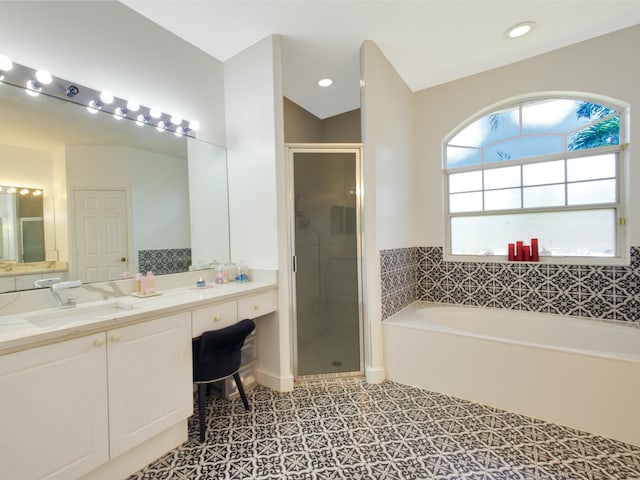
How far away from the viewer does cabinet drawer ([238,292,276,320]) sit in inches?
78.7

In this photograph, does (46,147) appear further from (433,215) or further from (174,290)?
(433,215)

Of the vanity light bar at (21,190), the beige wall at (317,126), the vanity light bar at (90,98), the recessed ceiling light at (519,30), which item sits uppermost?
the recessed ceiling light at (519,30)

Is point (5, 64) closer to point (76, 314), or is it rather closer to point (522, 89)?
point (76, 314)

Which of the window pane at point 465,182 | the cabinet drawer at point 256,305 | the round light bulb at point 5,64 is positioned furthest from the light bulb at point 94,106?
the window pane at point 465,182

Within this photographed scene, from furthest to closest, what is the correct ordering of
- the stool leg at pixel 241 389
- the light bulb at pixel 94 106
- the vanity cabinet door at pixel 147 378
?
1. the stool leg at pixel 241 389
2. the light bulb at pixel 94 106
3. the vanity cabinet door at pixel 147 378

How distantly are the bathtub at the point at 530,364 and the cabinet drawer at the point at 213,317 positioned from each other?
1.35m

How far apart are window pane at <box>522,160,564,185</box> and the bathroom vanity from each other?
3045mm

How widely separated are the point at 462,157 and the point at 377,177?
4.30 ft

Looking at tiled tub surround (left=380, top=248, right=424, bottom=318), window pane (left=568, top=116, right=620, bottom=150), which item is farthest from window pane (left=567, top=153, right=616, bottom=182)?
tiled tub surround (left=380, top=248, right=424, bottom=318)

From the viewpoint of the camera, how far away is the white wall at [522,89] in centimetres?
226

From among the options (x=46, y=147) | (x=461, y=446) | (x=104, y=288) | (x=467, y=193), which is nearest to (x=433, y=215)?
(x=467, y=193)

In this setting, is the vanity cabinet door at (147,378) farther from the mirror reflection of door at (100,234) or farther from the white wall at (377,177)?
the white wall at (377,177)

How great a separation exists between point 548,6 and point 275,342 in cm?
330

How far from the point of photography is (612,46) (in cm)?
229
